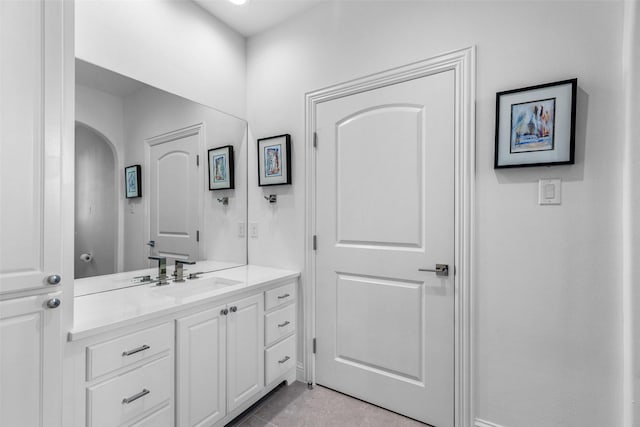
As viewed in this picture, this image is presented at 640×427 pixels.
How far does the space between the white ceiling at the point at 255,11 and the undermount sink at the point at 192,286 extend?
1.92 meters

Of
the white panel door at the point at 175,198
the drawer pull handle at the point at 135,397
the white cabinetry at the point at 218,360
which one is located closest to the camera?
the drawer pull handle at the point at 135,397

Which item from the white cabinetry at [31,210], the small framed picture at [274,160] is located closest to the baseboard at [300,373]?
the small framed picture at [274,160]

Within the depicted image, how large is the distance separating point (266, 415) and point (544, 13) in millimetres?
2617

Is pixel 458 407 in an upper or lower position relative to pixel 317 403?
upper

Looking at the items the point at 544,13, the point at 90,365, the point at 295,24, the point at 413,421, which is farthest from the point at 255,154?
the point at 413,421

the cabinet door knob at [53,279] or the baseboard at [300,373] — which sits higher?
the cabinet door knob at [53,279]

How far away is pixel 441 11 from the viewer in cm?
180

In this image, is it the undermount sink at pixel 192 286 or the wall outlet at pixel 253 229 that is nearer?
the undermount sink at pixel 192 286

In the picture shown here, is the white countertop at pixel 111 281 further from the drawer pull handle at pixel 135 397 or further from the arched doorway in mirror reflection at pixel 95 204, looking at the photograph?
the drawer pull handle at pixel 135 397

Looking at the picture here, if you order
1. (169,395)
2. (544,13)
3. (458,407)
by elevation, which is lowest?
(458,407)

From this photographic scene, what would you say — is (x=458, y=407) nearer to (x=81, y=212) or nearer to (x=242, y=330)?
(x=242, y=330)

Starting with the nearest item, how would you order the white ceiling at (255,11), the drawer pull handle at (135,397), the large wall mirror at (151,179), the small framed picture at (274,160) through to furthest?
the drawer pull handle at (135,397), the large wall mirror at (151,179), the white ceiling at (255,11), the small framed picture at (274,160)

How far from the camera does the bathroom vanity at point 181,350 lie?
4.09 feet

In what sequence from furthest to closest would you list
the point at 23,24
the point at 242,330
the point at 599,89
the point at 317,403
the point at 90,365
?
the point at 317,403, the point at 242,330, the point at 599,89, the point at 90,365, the point at 23,24
